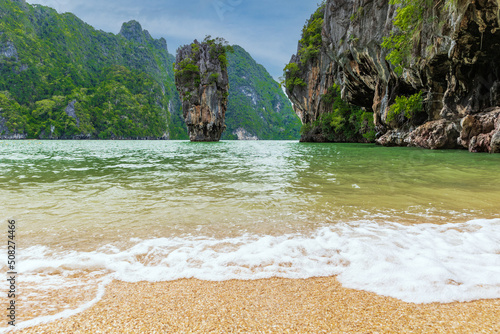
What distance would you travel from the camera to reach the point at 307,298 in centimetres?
178

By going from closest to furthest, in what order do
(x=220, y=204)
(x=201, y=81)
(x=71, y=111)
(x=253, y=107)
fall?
(x=220, y=204)
(x=201, y=81)
(x=71, y=111)
(x=253, y=107)

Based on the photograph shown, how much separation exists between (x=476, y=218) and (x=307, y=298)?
3.29 metres

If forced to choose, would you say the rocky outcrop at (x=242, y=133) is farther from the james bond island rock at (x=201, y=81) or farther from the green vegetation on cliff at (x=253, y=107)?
the james bond island rock at (x=201, y=81)

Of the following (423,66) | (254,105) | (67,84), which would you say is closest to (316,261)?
(423,66)

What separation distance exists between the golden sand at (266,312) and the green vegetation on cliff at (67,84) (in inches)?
3971

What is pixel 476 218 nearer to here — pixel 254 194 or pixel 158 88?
pixel 254 194

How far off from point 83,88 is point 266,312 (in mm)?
125127

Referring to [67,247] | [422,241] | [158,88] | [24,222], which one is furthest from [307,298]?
[158,88]

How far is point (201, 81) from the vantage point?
178 ft

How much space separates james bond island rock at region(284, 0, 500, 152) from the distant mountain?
298 feet

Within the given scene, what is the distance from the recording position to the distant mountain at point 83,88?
83.6m

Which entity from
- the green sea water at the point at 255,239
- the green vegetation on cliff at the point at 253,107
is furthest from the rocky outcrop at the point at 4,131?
the green sea water at the point at 255,239

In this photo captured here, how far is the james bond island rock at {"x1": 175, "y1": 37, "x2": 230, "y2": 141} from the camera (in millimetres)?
54469

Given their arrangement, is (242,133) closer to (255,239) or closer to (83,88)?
(83,88)
